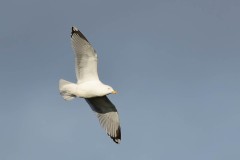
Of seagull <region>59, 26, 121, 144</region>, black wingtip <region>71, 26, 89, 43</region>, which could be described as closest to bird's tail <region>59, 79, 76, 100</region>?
seagull <region>59, 26, 121, 144</region>

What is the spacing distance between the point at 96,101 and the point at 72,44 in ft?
7.71

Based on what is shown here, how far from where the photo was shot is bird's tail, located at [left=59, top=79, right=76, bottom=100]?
26953mm

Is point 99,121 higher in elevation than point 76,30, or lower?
lower

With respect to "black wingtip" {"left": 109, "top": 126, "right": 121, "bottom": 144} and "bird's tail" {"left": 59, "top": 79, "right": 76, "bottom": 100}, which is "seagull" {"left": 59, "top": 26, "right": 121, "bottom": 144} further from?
"black wingtip" {"left": 109, "top": 126, "right": 121, "bottom": 144}

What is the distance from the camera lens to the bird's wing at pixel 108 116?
28.0 meters

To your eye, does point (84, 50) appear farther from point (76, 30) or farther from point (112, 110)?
point (112, 110)

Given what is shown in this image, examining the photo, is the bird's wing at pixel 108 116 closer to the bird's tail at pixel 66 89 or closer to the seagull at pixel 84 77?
the seagull at pixel 84 77

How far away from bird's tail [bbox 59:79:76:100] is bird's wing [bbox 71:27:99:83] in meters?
0.43

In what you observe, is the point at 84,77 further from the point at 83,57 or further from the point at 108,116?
the point at 108,116

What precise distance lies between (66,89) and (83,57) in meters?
1.20

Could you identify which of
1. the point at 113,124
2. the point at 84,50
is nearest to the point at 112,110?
the point at 113,124

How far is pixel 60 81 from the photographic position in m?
27.2

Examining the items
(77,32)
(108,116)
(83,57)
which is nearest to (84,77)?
(83,57)

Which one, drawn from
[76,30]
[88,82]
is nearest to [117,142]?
[88,82]
